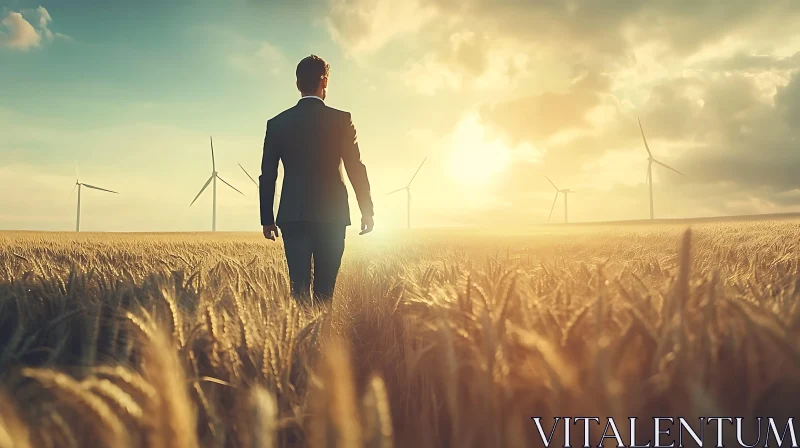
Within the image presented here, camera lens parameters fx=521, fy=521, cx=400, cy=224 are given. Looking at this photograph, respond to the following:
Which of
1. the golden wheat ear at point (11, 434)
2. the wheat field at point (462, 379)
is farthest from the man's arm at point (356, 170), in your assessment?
the golden wheat ear at point (11, 434)

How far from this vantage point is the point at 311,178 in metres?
4.73

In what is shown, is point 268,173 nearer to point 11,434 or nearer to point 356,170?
point 356,170

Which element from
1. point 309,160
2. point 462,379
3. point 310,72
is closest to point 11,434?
point 462,379

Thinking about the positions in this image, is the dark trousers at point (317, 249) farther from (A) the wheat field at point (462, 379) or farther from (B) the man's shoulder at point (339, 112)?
(A) the wheat field at point (462, 379)

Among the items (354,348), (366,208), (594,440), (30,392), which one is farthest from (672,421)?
(366,208)

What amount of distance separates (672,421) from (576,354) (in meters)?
0.30

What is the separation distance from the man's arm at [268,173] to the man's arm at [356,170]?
2.16ft

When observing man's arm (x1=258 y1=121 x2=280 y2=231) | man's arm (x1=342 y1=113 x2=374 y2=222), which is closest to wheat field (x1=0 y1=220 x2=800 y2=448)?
man's arm (x1=258 y1=121 x2=280 y2=231)

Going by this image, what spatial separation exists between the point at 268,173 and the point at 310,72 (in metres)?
1.02

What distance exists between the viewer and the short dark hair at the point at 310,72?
4.83 m

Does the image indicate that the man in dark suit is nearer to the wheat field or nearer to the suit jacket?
the suit jacket

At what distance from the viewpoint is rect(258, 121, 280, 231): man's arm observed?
4.88 metres

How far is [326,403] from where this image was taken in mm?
1301

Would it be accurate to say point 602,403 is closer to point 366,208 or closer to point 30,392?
point 30,392
